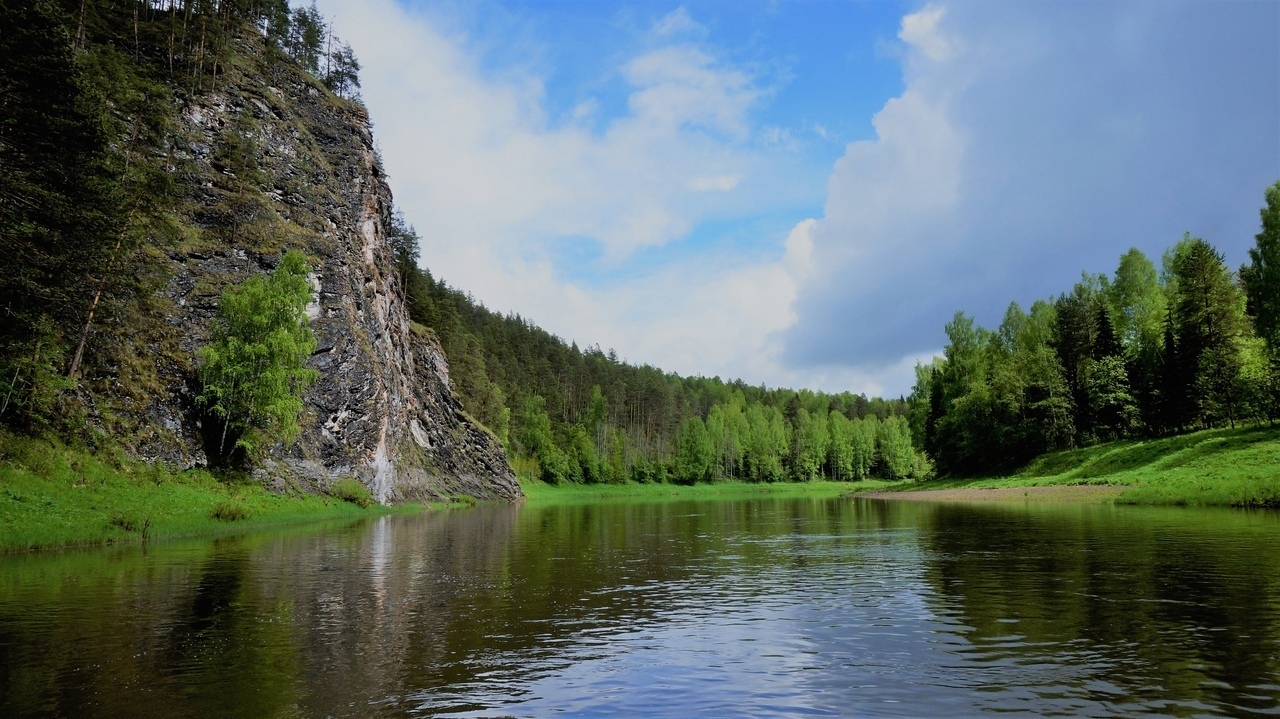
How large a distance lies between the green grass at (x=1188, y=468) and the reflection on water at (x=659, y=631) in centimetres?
1540

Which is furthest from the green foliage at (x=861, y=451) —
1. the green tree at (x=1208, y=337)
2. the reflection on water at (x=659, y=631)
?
the reflection on water at (x=659, y=631)

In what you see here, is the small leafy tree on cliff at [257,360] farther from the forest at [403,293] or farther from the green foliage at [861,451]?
the green foliage at [861,451]

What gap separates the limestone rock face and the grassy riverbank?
3.31 m

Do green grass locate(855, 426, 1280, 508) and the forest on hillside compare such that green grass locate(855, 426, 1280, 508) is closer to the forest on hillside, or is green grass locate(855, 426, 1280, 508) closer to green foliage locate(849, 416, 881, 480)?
the forest on hillside

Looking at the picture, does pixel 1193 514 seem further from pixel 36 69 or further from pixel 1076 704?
pixel 36 69

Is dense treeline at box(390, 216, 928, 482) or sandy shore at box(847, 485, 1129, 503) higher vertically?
dense treeline at box(390, 216, 928, 482)

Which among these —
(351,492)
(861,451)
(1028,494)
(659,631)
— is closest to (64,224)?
(351,492)

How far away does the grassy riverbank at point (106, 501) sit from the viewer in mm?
30312

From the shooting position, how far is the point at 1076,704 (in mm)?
9992

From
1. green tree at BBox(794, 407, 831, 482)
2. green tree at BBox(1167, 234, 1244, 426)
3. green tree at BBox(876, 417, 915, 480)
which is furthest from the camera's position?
green tree at BBox(794, 407, 831, 482)

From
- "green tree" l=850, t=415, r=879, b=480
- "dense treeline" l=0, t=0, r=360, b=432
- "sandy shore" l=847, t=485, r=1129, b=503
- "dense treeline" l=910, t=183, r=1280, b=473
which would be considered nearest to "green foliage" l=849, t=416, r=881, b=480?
"green tree" l=850, t=415, r=879, b=480

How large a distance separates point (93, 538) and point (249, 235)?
116ft

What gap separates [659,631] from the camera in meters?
16.2

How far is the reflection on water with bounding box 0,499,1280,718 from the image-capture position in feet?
35.5
